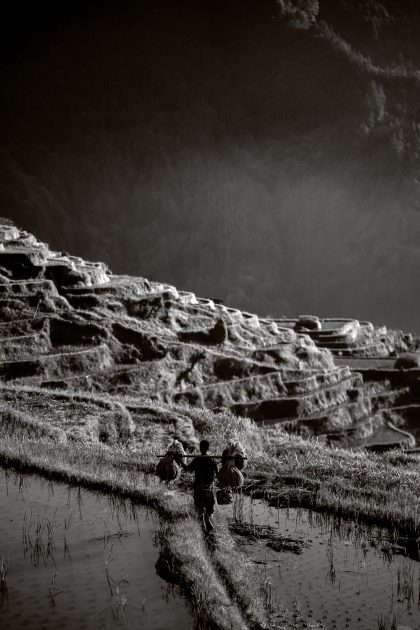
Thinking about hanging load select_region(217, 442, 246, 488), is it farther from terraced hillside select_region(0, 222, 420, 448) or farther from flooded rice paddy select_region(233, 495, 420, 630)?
terraced hillside select_region(0, 222, 420, 448)

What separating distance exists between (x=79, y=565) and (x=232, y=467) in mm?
2595

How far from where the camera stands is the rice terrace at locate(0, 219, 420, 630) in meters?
7.66

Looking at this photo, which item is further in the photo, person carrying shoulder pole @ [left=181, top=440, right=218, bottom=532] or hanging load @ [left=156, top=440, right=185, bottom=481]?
hanging load @ [left=156, top=440, right=185, bottom=481]

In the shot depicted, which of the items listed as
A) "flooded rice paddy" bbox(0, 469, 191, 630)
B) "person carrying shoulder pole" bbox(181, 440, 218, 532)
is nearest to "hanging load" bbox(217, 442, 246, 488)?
"person carrying shoulder pole" bbox(181, 440, 218, 532)

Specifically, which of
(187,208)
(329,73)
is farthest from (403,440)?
(329,73)

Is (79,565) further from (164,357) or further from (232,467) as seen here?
(164,357)

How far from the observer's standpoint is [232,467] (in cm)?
1000

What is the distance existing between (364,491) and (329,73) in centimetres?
9636

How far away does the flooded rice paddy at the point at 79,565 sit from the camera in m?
7.18

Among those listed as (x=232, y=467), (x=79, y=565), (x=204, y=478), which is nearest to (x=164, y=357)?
(x=232, y=467)

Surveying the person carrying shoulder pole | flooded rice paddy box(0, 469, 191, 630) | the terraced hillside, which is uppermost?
the terraced hillside

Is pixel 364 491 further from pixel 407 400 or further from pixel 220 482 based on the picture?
pixel 407 400

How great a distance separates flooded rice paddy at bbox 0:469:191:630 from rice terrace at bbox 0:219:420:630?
25 millimetres

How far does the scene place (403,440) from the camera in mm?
30094
